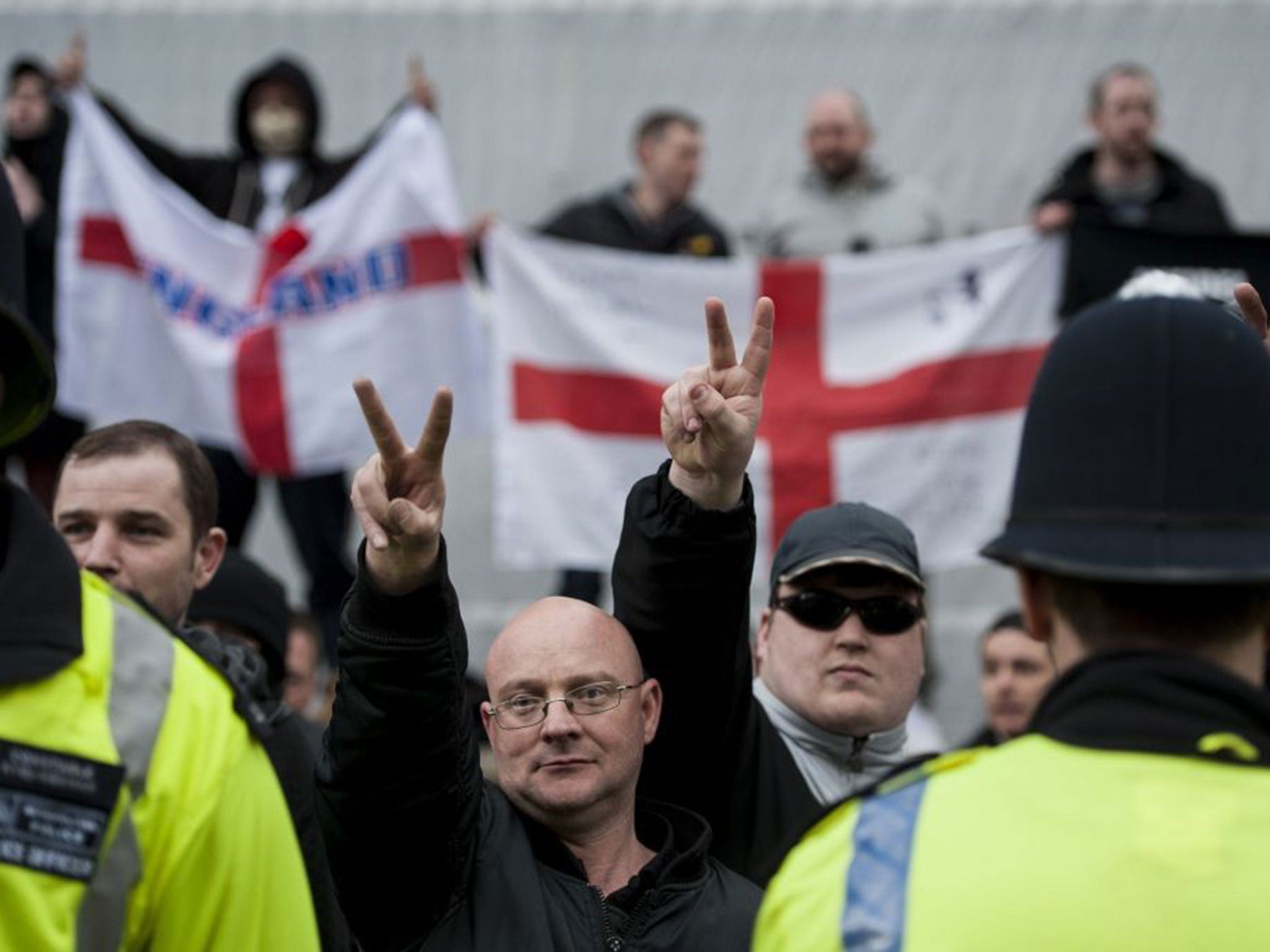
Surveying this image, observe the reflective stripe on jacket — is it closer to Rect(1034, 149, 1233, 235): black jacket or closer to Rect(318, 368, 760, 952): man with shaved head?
Rect(318, 368, 760, 952): man with shaved head

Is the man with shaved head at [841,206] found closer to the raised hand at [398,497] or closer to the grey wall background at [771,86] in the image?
the grey wall background at [771,86]

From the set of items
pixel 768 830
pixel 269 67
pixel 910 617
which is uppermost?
pixel 269 67

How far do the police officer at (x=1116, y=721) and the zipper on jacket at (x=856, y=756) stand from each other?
1942 millimetres

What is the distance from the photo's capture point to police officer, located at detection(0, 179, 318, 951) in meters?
2.10

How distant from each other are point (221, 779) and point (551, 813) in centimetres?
110

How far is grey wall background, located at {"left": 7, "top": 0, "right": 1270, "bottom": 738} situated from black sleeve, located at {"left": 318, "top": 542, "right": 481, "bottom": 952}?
5705 mm

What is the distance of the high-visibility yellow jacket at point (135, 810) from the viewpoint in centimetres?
210

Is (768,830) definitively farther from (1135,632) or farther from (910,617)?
(1135,632)

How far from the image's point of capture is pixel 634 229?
7.89m

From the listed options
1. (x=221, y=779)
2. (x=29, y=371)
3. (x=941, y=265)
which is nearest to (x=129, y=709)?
(x=221, y=779)

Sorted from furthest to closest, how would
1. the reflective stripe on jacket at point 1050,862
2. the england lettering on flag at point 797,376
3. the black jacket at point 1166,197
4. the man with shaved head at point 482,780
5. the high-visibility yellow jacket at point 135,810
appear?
the black jacket at point 1166,197, the england lettering on flag at point 797,376, the man with shaved head at point 482,780, the high-visibility yellow jacket at point 135,810, the reflective stripe on jacket at point 1050,862

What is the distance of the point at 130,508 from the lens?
4047 mm

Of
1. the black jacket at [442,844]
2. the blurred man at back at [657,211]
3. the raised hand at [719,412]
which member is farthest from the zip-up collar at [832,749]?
the blurred man at back at [657,211]

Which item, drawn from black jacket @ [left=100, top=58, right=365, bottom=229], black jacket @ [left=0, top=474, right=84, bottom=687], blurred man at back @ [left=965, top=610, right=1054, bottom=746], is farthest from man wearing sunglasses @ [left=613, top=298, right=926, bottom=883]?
black jacket @ [left=100, top=58, right=365, bottom=229]
